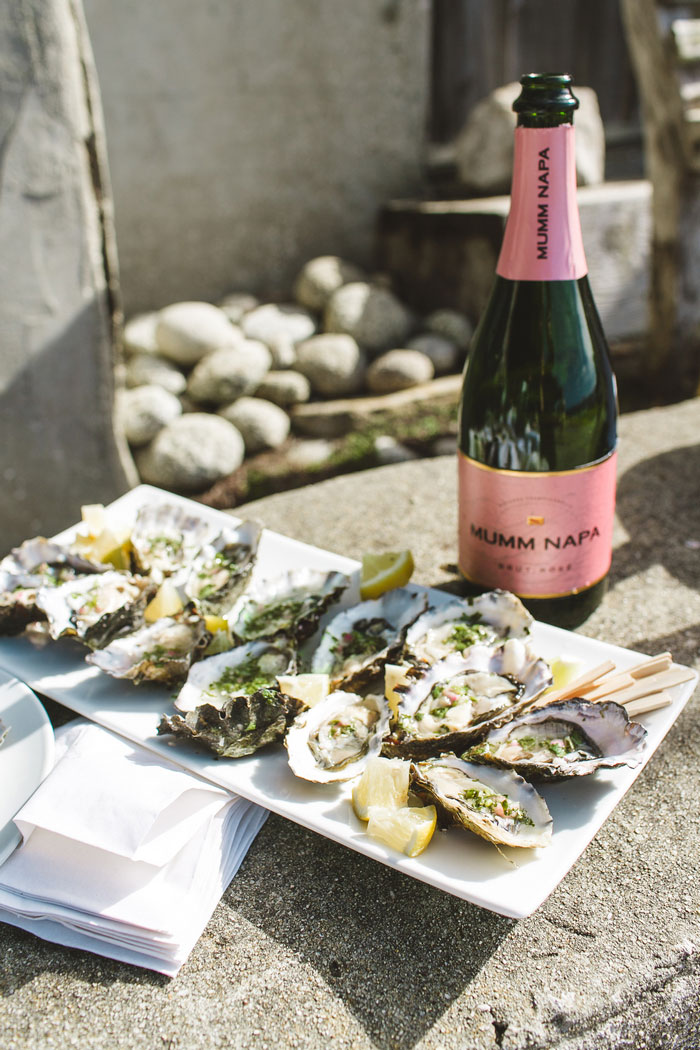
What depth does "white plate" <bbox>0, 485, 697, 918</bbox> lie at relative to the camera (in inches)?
31.3

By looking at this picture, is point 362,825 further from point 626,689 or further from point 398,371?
point 398,371

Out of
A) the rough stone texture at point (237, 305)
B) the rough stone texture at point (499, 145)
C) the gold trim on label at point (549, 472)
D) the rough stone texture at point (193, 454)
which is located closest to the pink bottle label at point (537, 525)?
the gold trim on label at point (549, 472)

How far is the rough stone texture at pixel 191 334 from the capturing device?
13.1ft

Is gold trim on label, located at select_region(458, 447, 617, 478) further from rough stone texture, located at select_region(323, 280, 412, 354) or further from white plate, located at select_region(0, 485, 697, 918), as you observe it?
rough stone texture, located at select_region(323, 280, 412, 354)

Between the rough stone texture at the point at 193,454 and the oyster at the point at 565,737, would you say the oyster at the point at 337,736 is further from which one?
the rough stone texture at the point at 193,454

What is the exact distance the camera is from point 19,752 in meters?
0.96

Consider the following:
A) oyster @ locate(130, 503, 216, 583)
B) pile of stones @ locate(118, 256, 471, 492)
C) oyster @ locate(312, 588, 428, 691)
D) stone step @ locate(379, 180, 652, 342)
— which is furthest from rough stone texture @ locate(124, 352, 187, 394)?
oyster @ locate(312, 588, 428, 691)

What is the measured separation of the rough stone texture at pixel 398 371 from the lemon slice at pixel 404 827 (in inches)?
125

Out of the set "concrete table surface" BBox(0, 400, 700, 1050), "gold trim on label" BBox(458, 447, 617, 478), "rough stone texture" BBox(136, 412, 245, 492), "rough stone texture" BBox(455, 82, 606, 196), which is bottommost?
"rough stone texture" BBox(136, 412, 245, 492)

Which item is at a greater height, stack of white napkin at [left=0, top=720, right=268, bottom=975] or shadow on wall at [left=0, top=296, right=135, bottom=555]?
stack of white napkin at [left=0, top=720, right=268, bottom=975]

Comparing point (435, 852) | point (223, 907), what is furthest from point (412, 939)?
point (223, 907)

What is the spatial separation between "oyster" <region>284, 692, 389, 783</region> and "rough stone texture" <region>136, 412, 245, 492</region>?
2.66 m

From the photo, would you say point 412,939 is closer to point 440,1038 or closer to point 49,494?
point 440,1038

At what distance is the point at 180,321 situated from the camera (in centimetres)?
401
